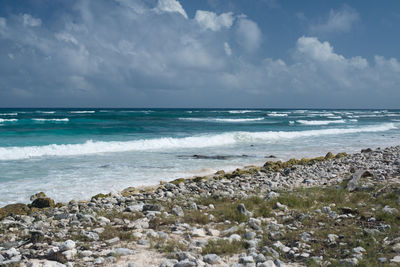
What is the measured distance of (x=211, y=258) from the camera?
380 centimetres

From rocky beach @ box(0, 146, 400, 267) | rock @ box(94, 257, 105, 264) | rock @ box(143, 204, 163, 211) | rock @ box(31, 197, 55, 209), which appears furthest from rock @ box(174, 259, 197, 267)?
rock @ box(31, 197, 55, 209)

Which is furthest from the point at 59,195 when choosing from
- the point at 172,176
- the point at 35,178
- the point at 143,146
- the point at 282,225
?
the point at 143,146

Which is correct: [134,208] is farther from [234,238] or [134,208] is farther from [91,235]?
[234,238]

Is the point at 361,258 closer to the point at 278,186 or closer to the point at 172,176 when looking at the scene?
the point at 278,186

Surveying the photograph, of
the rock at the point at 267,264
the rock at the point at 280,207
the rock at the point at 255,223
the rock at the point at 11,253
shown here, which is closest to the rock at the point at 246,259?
the rock at the point at 267,264

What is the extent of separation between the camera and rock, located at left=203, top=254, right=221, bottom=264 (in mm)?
3782

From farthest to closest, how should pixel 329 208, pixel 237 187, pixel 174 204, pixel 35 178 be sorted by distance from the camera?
1. pixel 35 178
2. pixel 237 187
3. pixel 174 204
4. pixel 329 208

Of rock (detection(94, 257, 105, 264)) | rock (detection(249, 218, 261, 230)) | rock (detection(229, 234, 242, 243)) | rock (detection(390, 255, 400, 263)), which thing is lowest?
rock (detection(249, 218, 261, 230))

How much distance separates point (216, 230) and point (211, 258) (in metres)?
1.18

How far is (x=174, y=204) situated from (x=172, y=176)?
5183 millimetres

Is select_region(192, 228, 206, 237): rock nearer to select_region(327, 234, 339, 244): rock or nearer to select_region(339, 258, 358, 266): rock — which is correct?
select_region(327, 234, 339, 244): rock

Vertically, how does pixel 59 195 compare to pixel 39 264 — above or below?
below

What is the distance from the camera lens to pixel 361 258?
3.73 m

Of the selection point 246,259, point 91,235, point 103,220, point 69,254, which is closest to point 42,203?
point 103,220
